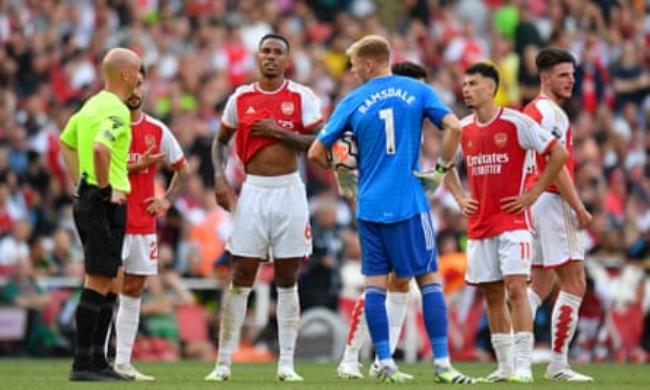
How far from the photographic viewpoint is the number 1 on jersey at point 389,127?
14.7 meters

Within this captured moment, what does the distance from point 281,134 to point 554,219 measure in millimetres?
2504

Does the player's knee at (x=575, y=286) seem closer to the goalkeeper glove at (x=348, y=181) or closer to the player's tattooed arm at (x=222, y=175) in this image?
the goalkeeper glove at (x=348, y=181)

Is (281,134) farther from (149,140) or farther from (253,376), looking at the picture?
(253,376)

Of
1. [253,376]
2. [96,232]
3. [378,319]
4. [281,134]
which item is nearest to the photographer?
[378,319]

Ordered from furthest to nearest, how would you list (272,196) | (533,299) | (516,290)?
1. (533,299)
2. (272,196)
3. (516,290)

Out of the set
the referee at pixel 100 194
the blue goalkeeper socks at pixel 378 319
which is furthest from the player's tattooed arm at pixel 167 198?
the blue goalkeeper socks at pixel 378 319

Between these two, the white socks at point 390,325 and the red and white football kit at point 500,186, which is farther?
the white socks at point 390,325

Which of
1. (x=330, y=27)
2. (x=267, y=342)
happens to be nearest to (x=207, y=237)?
(x=267, y=342)

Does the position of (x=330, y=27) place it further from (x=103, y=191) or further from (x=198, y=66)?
(x=103, y=191)

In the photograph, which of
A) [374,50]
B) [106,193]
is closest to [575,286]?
[374,50]

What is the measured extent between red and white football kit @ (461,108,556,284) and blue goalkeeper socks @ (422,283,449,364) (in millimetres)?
967

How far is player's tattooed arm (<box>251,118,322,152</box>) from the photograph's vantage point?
52.0ft

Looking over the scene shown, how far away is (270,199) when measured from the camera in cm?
1599

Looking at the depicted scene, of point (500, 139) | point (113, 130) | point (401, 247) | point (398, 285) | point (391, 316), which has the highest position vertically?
point (500, 139)
